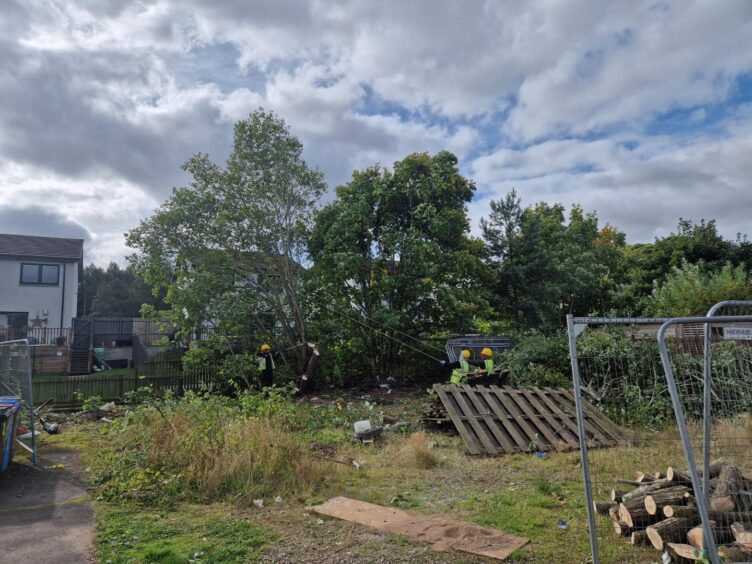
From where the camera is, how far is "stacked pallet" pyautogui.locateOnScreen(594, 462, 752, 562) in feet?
12.5

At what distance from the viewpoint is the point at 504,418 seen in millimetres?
8734

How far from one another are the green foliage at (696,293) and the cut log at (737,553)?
13.7 m

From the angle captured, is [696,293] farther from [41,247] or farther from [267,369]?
[41,247]

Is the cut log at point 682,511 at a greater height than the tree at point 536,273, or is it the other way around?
the tree at point 536,273

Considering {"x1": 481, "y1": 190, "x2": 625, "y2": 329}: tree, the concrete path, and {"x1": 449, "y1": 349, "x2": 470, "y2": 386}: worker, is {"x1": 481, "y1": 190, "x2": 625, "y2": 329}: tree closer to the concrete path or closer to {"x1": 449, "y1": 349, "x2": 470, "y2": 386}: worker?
{"x1": 449, "y1": 349, "x2": 470, "y2": 386}: worker

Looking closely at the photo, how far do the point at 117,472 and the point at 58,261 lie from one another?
26423mm

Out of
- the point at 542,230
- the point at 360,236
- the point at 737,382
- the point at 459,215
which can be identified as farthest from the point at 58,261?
the point at 737,382

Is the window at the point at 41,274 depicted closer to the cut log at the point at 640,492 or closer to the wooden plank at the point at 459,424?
the wooden plank at the point at 459,424

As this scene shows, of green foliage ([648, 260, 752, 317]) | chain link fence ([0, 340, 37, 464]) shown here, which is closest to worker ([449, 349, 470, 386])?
chain link fence ([0, 340, 37, 464])

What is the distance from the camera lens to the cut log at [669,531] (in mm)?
4062

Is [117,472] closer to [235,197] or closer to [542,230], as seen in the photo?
[235,197]

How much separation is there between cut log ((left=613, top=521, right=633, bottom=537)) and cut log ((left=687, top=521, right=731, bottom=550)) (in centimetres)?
53

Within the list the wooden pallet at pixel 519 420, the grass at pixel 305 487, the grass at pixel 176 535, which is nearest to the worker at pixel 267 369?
the grass at pixel 305 487

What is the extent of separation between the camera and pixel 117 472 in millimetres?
6230
